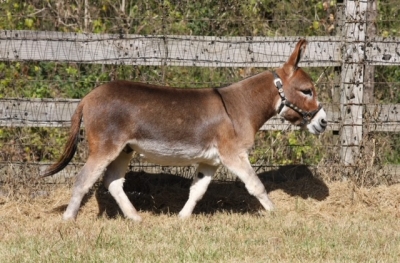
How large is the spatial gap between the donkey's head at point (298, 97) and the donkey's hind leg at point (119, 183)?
5.62 feet

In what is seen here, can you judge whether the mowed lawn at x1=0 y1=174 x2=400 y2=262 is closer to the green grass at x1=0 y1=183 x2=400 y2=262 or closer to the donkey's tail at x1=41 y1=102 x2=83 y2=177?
the green grass at x1=0 y1=183 x2=400 y2=262

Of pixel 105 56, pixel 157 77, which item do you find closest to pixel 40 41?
pixel 105 56

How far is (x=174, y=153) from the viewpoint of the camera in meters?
7.79

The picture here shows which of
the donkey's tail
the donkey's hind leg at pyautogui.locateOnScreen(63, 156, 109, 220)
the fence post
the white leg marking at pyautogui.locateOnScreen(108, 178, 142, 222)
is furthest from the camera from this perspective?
the fence post

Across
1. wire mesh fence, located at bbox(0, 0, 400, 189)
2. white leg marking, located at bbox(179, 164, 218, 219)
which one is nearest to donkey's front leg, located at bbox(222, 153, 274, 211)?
white leg marking, located at bbox(179, 164, 218, 219)

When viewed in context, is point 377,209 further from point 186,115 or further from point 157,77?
point 157,77

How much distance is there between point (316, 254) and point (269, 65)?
3284 millimetres

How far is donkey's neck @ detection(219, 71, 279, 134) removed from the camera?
803cm

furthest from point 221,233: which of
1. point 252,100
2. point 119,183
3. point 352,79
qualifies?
point 352,79

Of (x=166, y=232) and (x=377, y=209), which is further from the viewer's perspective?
(x=377, y=209)

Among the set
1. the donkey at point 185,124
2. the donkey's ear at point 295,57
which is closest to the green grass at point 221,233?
the donkey at point 185,124

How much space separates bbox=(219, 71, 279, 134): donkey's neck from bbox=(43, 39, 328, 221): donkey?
Result: 1cm

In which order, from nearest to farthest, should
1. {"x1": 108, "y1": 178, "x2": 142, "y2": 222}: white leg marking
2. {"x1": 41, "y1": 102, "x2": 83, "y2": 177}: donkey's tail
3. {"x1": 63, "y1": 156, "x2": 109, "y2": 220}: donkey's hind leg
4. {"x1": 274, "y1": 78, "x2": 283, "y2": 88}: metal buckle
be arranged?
1. {"x1": 63, "y1": 156, "x2": 109, "y2": 220}: donkey's hind leg
2. {"x1": 41, "y1": 102, "x2": 83, "y2": 177}: donkey's tail
3. {"x1": 108, "y1": 178, "x2": 142, "y2": 222}: white leg marking
4. {"x1": 274, "y1": 78, "x2": 283, "y2": 88}: metal buckle

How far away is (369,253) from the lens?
625 cm
